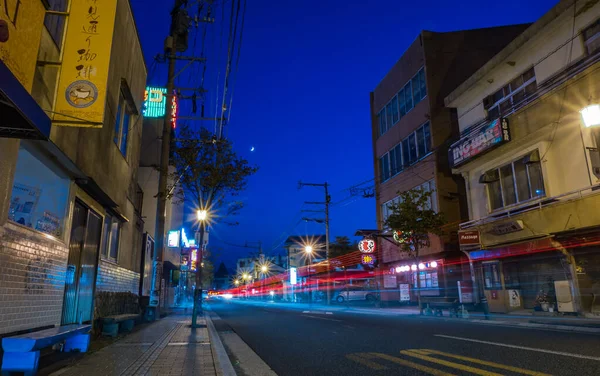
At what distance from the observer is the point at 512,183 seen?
19.7 meters

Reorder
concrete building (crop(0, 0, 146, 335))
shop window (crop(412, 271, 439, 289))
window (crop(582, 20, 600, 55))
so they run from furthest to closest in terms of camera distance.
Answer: shop window (crop(412, 271, 439, 289)) < window (crop(582, 20, 600, 55)) < concrete building (crop(0, 0, 146, 335))

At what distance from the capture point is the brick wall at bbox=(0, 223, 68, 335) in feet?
19.6

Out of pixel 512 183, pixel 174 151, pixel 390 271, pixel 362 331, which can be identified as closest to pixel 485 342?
pixel 362 331

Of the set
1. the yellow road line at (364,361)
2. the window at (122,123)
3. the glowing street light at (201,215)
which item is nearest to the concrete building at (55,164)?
the window at (122,123)

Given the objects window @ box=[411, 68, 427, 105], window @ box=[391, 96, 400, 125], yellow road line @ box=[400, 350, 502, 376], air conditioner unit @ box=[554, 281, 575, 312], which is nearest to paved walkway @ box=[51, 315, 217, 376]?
yellow road line @ box=[400, 350, 502, 376]

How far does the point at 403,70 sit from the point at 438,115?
6.38 meters

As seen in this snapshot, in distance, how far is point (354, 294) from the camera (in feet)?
134

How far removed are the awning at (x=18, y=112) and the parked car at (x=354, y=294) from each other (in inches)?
1454

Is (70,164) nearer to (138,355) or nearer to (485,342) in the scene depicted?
(138,355)

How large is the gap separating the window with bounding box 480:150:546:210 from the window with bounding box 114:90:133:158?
54.7 feet

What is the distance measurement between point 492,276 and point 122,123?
1869 centimetres

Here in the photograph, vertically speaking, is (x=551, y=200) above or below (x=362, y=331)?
above

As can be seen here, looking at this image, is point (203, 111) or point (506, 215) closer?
point (506, 215)

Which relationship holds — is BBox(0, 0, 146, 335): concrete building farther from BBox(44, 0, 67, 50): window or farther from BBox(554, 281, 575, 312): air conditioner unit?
BBox(554, 281, 575, 312): air conditioner unit
